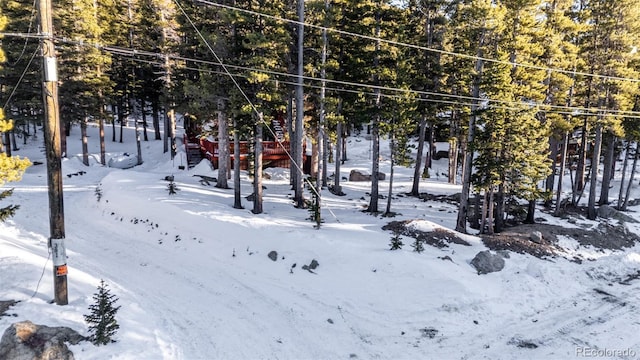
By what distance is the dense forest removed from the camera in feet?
58.0

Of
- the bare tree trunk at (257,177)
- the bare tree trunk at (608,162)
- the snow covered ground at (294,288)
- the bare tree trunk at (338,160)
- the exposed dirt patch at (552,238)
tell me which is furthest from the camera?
the bare tree trunk at (608,162)

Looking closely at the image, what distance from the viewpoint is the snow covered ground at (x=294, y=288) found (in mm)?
10188

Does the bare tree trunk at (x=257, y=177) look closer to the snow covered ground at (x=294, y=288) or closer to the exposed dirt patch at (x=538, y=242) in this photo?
the snow covered ground at (x=294, y=288)

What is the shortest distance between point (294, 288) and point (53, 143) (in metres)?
8.13

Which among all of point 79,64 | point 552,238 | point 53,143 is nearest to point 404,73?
point 552,238

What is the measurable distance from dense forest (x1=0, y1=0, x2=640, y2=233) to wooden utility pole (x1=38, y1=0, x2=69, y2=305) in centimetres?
386

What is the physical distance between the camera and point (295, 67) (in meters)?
20.5

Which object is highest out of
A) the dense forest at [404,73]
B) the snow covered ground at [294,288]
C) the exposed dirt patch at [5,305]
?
the dense forest at [404,73]

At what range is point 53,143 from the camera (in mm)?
9367

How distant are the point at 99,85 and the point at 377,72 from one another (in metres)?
22.2

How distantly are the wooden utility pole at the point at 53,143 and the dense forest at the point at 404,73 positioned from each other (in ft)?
12.7

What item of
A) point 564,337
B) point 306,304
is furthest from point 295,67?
point 564,337

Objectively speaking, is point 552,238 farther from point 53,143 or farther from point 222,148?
point 53,143

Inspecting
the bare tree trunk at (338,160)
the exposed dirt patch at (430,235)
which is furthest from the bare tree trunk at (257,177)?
the bare tree trunk at (338,160)
